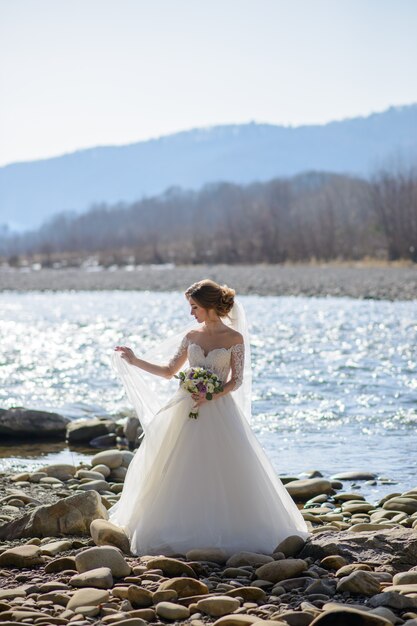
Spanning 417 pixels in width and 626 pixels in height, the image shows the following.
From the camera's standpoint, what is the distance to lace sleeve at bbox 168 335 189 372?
7.46m

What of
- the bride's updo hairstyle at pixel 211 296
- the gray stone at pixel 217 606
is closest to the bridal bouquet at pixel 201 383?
the bride's updo hairstyle at pixel 211 296

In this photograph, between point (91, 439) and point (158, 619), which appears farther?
point (91, 439)

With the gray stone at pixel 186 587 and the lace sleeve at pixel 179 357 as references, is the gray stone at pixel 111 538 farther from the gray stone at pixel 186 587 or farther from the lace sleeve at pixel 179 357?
the lace sleeve at pixel 179 357

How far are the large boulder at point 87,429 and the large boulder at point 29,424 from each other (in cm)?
18

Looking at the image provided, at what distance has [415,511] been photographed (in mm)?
8773

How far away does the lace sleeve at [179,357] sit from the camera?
24.5 ft

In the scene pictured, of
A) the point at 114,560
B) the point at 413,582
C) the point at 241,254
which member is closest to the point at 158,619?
the point at 114,560

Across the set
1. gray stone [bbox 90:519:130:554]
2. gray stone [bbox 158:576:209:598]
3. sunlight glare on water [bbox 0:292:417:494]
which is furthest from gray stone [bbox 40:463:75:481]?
gray stone [bbox 158:576:209:598]

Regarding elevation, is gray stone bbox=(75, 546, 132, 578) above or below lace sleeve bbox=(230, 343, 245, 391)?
below

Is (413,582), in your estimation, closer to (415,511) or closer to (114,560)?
(114,560)

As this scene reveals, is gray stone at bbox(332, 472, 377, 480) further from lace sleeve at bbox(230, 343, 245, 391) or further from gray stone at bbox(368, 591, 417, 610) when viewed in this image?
gray stone at bbox(368, 591, 417, 610)

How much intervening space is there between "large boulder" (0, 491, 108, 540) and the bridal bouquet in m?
1.02

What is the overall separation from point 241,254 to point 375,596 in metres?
60.4

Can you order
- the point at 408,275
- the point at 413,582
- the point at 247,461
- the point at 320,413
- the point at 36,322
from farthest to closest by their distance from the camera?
the point at 408,275
the point at 36,322
the point at 320,413
the point at 247,461
the point at 413,582
